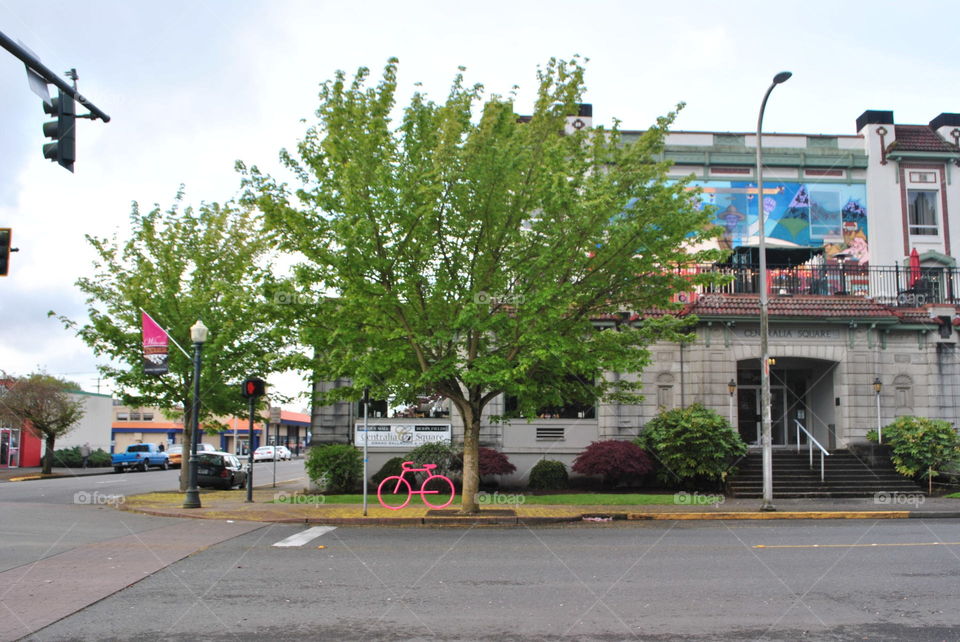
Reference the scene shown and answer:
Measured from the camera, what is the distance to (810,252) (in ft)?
86.3

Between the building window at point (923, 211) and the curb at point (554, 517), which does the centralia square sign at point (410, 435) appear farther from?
the building window at point (923, 211)

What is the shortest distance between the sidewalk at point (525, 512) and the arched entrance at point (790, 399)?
5.70 m

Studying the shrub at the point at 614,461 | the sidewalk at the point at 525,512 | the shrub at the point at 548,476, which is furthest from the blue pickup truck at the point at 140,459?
the shrub at the point at 614,461

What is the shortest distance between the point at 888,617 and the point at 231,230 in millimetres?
21611

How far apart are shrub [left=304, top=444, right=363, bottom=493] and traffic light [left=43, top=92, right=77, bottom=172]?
48.8 ft

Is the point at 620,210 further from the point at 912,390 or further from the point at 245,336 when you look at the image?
the point at 912,390

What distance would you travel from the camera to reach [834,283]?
2755 cm

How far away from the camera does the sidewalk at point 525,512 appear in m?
16.3

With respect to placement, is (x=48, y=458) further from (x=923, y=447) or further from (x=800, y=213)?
(x=923, y=447)

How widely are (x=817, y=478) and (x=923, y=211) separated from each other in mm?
15865

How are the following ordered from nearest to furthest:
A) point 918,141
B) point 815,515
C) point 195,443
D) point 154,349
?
point 815,515, point 195,443, point 154,349, point 918,141

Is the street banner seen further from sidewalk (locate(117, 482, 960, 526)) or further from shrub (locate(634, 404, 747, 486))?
shrub (locate(634, 404, 747, 486))

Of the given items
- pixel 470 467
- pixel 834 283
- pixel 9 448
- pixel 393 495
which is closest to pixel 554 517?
pixel 470 467

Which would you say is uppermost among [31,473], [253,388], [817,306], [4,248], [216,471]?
[817,306]
